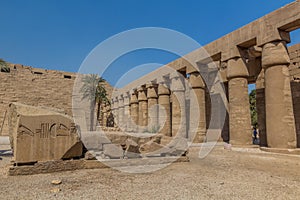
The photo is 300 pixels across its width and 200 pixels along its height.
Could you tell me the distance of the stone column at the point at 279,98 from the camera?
7.76m

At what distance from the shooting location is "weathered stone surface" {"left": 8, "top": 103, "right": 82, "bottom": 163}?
4605 mm

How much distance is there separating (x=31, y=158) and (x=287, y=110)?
813cm

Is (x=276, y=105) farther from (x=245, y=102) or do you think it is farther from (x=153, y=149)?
(x=153, y=149)

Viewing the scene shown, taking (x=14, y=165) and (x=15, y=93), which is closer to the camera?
(x=14, y=165)

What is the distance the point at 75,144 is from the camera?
5.06 metres

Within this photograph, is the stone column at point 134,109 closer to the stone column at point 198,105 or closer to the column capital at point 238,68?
the stone column at point 198,105

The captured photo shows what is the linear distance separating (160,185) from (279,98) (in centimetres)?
636

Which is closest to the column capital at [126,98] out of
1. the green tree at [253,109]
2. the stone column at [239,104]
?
the green tree at [253,109]

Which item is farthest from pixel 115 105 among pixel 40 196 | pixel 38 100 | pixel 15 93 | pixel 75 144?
pixel 40 196

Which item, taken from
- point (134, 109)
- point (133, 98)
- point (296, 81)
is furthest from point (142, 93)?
point (296, 81)

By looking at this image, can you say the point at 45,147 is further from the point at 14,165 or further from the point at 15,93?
the point at 15,93

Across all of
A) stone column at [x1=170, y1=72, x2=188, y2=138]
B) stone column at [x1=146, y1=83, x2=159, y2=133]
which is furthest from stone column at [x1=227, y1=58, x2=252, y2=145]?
stone column at [x1=146, y1=83, x2=159, y2=133]

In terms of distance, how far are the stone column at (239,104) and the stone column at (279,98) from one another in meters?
1.23

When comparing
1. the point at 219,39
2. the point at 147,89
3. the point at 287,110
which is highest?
the point at 219,39
